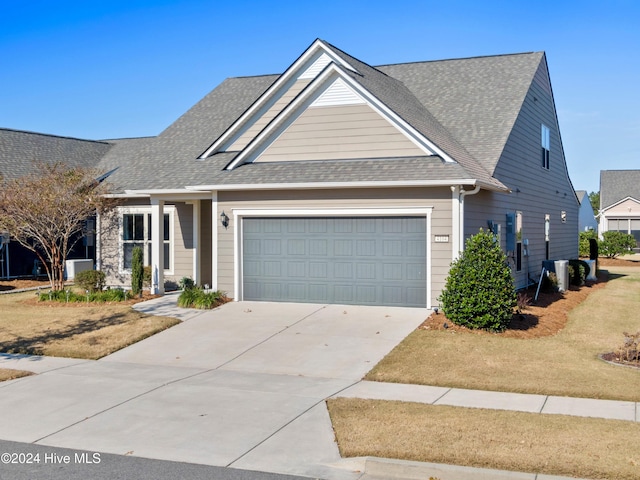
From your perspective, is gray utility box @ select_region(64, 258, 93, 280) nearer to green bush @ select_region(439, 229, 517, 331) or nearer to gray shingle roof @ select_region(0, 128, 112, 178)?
gray shingle roof @ select_region(0, 128, 112, 178)

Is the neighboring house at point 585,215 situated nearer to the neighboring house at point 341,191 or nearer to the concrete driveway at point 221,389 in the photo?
the neighboring house at point 341,191

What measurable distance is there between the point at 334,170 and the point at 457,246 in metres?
3.76

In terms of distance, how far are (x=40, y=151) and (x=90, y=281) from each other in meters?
12.0

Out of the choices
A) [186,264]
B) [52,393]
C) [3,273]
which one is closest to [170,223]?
[186,264]

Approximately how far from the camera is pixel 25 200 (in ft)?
63.6

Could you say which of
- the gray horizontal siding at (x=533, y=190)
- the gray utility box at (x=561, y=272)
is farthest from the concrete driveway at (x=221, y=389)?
the gray utility box at (x=561, y=272)

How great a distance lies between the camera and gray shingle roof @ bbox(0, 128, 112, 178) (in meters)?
26.9

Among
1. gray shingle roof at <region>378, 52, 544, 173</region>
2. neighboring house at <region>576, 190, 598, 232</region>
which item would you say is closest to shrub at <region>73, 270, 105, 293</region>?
gray shingle roof at <region>378, 52, 544, 173</region>

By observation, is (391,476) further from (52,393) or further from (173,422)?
(52,393)

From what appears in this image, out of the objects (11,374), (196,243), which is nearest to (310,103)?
(196,243)

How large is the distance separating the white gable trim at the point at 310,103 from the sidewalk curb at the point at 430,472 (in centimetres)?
1064

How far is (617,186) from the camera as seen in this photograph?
189ft

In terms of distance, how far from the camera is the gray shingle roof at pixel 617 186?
56.0 meters

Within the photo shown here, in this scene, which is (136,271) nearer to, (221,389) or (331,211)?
(331,211)
